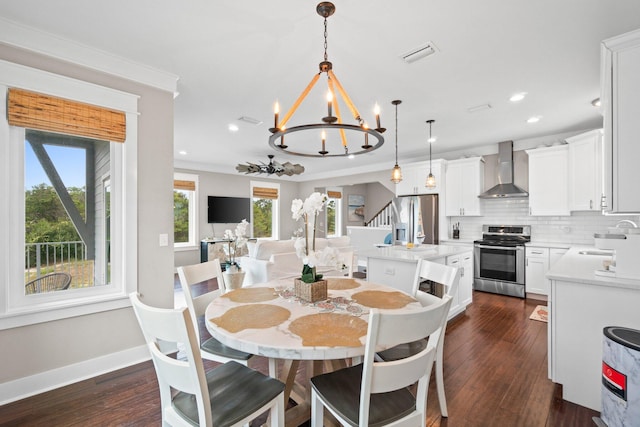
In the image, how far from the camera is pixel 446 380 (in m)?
2.35

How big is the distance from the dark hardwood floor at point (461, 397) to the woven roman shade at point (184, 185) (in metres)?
4.98

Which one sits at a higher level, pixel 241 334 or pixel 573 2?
pixel 573 2

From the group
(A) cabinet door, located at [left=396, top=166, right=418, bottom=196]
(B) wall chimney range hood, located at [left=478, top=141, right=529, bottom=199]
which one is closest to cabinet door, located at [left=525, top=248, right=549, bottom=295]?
(B) wall chimney range hood, located at [left=478, top=141, right=529, bottom=199]

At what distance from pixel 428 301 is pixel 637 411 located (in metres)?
1.10

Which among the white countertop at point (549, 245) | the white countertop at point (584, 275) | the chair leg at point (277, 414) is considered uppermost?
the white countertop at point (584, 275)

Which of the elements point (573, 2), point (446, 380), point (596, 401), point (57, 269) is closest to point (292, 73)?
point (573, 2)

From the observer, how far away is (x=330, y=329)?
1.35 meters

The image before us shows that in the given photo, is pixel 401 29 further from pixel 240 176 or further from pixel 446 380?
pixel 240 176

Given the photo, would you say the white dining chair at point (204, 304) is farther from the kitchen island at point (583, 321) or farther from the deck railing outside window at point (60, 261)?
the kitchen island at point (583, 321)

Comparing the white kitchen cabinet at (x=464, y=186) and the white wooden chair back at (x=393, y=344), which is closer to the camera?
the white wooden chair back at (x=393, y=344)

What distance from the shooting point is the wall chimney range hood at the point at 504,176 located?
5.04m

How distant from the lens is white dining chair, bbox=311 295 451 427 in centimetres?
108

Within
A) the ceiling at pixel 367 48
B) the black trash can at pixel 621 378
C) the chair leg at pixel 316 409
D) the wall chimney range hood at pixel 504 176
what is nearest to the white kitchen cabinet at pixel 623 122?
the ceiling at pixel 367 48

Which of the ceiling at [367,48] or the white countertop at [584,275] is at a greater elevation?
the ceiling at [367,48]
